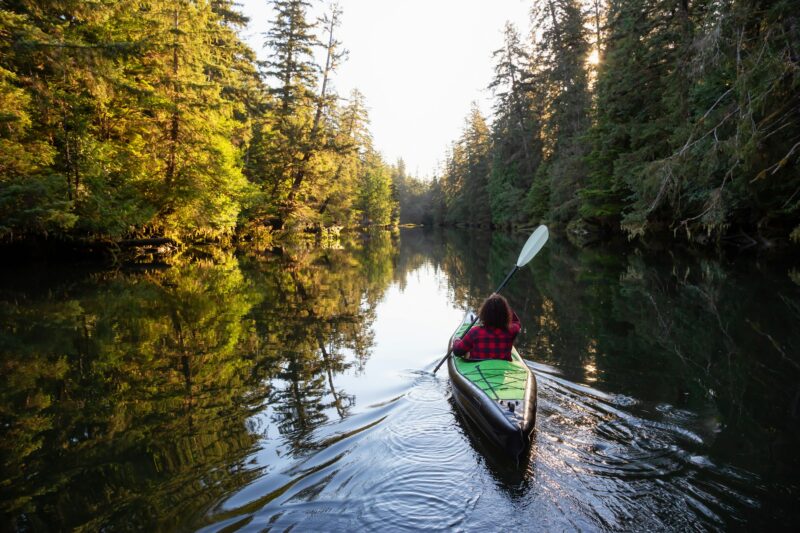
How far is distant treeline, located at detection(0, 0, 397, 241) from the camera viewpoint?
1166 centimetres

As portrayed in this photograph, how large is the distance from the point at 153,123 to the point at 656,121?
19.9 m

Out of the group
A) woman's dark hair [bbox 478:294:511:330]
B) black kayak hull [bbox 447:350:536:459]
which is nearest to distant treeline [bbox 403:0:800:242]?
woman's dark hair [bbox 478:294:511:330]

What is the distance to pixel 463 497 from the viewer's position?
3.64 m

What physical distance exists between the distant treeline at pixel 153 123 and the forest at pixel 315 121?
8 cm

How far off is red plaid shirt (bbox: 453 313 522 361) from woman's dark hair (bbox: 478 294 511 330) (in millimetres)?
72

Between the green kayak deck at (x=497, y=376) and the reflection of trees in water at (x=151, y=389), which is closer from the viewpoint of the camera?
the reflection of trees in water at (x=151, y=389)

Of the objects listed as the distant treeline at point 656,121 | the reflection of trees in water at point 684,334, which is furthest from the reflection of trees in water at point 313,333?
the distant treeline at point 656,121

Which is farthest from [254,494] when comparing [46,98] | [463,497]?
[46,98]

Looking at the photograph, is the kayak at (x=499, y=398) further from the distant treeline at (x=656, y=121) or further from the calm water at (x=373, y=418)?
the distant treeline at (x=656, y=121)

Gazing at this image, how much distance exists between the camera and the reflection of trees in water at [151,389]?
3.66 meters

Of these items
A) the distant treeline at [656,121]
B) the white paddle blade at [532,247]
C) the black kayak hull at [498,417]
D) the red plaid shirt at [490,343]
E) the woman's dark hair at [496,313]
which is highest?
the distant treeline at [656,121]

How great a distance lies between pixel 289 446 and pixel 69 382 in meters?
3.79

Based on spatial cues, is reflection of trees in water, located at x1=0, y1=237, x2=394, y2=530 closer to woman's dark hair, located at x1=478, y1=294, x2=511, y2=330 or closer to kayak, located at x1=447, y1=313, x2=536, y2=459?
kayak, located at x1=447, y1=313, x2=536, y2=459

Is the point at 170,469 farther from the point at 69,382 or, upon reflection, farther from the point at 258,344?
the point at 258,344
